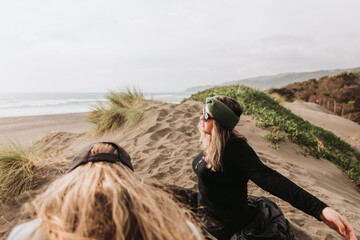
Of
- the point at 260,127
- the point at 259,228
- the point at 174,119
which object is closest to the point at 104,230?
the point at 259,228

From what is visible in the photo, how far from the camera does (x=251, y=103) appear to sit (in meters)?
8.25

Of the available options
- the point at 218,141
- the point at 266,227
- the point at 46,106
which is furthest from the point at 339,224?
the point at 46,106

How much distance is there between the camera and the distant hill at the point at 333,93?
66.8ft

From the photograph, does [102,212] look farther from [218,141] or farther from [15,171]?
[15,171]

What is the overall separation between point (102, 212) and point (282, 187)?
131 cm

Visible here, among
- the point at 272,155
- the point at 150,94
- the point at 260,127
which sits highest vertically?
the point at 150,94

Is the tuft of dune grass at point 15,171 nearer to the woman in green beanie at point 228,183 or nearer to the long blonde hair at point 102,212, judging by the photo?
the woman in green beanie at point 228,183

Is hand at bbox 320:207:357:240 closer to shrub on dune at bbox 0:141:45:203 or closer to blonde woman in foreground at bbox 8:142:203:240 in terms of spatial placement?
blonde woman in foreground at bbox 8:142:203:240

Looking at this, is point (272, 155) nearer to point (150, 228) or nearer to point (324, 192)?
point (324, 192)

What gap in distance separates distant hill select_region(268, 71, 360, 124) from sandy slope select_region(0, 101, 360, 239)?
59.4 feet

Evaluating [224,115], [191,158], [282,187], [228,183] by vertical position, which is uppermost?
[224,115]

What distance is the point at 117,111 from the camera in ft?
22.2

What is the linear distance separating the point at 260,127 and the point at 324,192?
2639 millimetres

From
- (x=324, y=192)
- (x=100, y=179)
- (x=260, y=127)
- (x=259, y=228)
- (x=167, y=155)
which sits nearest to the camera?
(x=100, y=179)
